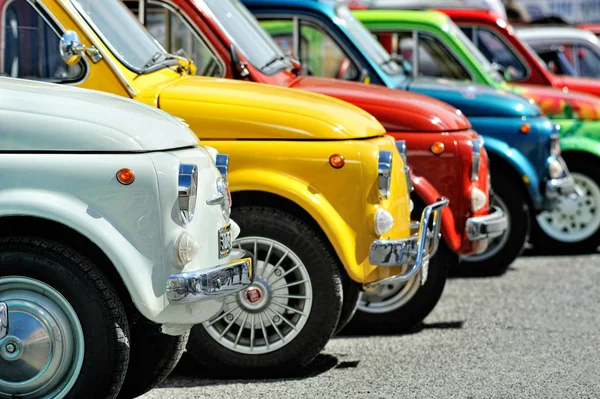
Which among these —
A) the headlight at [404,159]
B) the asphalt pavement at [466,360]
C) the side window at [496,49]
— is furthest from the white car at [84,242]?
the side window at [496,49]

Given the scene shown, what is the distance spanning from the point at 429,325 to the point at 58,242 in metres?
3.62

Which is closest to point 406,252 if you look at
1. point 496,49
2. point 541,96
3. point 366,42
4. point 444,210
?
point 444,210

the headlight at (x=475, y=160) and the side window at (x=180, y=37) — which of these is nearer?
the side window at (x=180, y=37)

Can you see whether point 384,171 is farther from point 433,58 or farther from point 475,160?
point 433,58

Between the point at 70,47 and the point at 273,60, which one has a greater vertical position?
the point at 70,47

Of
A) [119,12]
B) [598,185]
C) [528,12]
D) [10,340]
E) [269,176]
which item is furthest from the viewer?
[528,12]

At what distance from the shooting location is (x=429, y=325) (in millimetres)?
7867

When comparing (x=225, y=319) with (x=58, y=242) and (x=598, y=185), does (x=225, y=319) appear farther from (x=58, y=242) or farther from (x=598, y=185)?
(x=598, y=185)

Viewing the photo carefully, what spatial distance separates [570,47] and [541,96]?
11.2 ft

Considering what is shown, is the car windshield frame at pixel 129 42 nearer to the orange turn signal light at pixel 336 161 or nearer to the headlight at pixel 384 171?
the orange turn signal light at pixel 336 161

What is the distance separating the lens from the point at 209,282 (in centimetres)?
489

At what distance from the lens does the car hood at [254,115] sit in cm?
618

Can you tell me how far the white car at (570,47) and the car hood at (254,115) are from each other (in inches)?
316

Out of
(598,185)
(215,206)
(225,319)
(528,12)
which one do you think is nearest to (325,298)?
(225,319)
